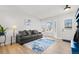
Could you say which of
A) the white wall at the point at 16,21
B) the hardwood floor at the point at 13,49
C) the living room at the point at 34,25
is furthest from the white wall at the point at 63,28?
the hardwood floor at the point at 13,49

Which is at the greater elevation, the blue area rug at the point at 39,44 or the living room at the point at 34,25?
the living room at the point at 34,25

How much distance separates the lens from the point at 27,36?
2602mm

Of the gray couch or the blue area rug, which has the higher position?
the gray couch

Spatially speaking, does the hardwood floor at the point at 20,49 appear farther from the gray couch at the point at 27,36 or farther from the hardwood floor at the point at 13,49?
the gray couch at the point at 27,36

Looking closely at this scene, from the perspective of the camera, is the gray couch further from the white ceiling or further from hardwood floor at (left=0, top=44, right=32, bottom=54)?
the white ceiling

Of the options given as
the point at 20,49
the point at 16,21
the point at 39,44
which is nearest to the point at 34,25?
the point at 16,21

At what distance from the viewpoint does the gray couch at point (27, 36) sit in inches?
99.2

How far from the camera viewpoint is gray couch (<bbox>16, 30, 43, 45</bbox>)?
252cm

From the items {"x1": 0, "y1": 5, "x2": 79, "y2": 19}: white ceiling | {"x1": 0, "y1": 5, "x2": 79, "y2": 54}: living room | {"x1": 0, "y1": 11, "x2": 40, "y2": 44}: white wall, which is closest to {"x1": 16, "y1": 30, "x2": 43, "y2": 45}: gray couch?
{"x1": 0, "y1": 5, "x2": 79, "y2": 54}: living room

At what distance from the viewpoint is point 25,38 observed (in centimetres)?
259

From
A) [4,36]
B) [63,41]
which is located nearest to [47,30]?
[63,41]
